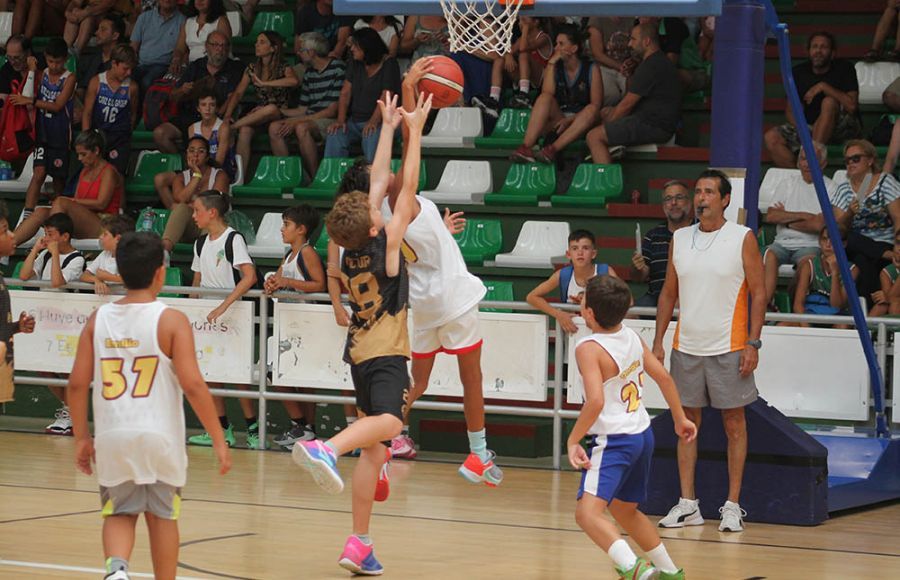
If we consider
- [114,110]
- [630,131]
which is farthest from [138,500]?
[114,110]

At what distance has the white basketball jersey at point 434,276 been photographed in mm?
7625

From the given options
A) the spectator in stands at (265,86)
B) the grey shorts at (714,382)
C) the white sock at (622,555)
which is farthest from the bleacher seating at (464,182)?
the white sock at (622,555)

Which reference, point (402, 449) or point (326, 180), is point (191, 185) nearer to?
point (326, 180)

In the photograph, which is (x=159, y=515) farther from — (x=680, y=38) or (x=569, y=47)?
(x=680, y=38)

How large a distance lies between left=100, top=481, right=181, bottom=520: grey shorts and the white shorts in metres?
2.52

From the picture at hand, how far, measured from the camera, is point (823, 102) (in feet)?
43.3

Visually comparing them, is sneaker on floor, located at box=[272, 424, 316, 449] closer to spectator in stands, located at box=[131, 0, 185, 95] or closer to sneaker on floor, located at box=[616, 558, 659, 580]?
spectator in stands, located at box=[131, 0, 185, 95]

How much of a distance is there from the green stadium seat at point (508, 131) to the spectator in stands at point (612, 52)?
931 mm

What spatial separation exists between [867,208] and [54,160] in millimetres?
8345

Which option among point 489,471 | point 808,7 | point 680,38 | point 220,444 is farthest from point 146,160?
point 220,444

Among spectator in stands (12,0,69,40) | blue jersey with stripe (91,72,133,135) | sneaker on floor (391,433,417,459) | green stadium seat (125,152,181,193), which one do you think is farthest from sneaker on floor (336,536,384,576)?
spectator in stands (12,0,69,40)

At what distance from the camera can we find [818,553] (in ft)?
25.9

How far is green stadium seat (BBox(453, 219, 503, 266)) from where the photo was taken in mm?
Result: 13516

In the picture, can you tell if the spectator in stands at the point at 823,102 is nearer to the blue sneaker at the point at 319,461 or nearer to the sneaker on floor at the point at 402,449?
the sneaker on floor at the point at 402,449
